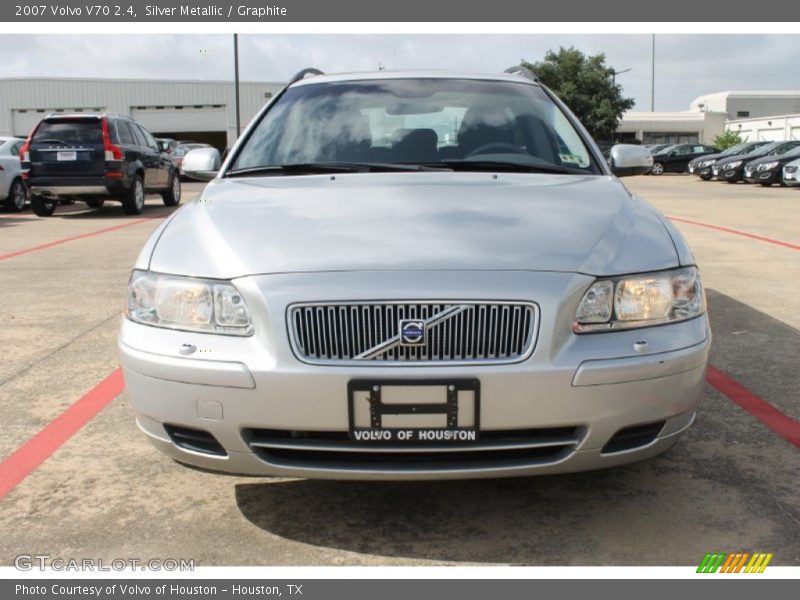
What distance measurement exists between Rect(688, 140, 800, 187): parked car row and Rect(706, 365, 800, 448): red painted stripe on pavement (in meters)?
20.9

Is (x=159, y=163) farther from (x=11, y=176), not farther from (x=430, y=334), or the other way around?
(x=430, y=334)

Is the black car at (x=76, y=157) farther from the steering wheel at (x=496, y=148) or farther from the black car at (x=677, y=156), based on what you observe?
the black car at (x=677, y=156)

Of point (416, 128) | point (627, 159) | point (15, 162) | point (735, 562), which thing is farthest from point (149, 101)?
point (735, 562)

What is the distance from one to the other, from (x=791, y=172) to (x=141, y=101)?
1579 inches

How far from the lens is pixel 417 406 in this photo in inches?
92.5

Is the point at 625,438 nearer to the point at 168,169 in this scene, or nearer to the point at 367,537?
the point at 367,537

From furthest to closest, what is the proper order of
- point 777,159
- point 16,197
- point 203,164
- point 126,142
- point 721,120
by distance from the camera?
point 721,120 < point 777,159 < point 16,197 < point 126,142 < point 203,164

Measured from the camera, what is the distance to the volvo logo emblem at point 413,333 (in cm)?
237

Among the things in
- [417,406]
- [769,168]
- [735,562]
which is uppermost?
[769,168]

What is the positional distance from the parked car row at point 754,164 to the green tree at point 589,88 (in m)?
19.7

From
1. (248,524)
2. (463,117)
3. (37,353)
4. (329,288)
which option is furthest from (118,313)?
(329,288)

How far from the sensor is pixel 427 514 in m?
2.80

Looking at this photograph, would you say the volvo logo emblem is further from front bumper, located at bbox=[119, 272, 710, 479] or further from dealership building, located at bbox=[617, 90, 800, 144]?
dealership building, located at bbox=[617, 90, 800, 144]

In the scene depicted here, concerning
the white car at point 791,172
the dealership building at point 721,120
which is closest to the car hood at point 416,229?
the white car at point 791,172
